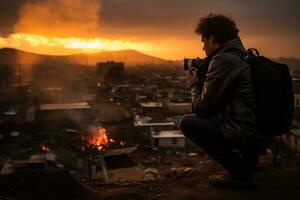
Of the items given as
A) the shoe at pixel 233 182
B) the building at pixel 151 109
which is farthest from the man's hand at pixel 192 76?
the building at pixel 151 109

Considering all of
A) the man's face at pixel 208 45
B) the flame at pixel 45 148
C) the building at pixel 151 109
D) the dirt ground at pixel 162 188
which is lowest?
the flame at pixel 45 148

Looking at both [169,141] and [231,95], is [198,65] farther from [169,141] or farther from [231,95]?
[169,141]

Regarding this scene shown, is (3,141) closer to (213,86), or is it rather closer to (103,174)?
(103,174)

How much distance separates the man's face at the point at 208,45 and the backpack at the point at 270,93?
0.74 ft

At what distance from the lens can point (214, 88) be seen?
118 inches

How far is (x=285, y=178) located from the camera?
3.79 metres

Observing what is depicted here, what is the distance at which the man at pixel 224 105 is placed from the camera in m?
3.01

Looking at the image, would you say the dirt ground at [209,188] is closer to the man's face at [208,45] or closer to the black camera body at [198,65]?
the black camera body at [198,65]

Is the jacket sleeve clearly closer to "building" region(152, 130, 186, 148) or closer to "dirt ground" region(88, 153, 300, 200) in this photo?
"dirt ground" region(88, 153, 300, 200)

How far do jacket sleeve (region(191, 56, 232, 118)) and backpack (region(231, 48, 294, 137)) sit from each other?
0.68 feet

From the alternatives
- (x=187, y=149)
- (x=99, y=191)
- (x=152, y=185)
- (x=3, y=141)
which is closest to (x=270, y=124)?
(x=152, y=185)

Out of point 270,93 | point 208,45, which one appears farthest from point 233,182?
point 208,45

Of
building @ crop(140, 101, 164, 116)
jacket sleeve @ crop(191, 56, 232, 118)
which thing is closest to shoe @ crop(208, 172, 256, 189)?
jacket sleeve @ crop(191, 56, 232, 118)

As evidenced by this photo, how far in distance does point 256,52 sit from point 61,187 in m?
2.47
